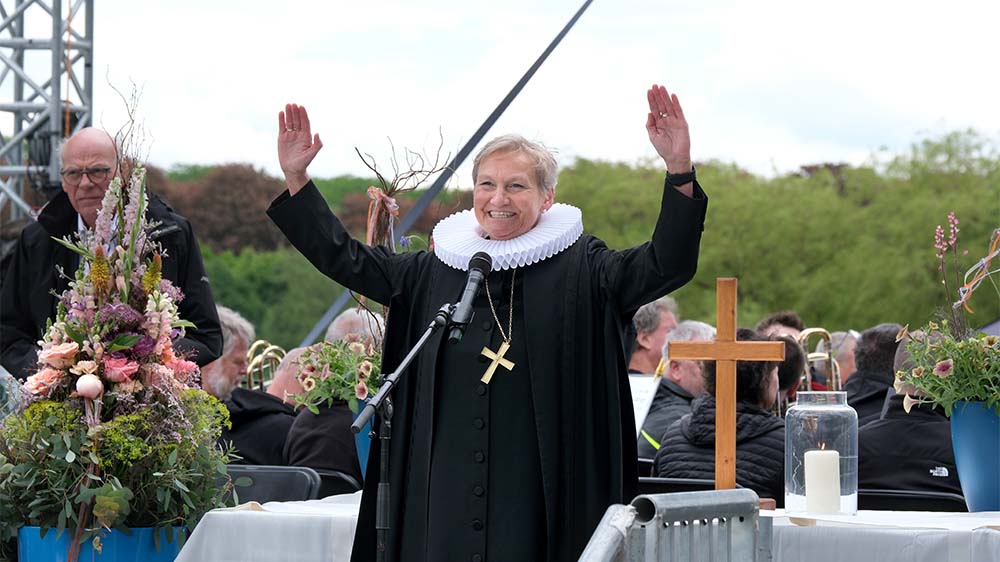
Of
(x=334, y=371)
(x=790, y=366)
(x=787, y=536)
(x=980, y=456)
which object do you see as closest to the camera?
(x=787, y=536)

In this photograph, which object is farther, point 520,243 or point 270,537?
point 270,537

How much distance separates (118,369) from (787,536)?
73.1 inches

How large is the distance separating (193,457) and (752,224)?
29.3 metres

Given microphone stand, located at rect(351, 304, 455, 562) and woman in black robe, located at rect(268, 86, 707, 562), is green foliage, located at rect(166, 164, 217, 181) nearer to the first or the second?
woman in black robe, located at rect(268, 86, 707, 562)

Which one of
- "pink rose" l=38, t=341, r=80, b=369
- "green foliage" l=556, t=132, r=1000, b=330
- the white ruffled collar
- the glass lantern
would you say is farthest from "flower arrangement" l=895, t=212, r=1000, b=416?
"green foliage" l=556, t=132, r=1000, b=330

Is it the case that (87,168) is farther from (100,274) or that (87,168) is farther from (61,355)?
(61,355)

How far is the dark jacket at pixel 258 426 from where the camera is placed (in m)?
5.88

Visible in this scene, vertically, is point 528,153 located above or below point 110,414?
above

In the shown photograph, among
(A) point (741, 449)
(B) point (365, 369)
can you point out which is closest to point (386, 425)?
(B) point (365, 369)

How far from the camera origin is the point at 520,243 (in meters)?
3.75

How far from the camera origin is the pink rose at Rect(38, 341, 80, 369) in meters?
3.95

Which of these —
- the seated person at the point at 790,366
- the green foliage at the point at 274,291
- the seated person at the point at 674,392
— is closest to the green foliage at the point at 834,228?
the green foliage at the point at 274,291

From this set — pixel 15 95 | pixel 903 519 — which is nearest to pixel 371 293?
pixel 903 519

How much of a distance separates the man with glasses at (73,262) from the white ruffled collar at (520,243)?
1286 mm
